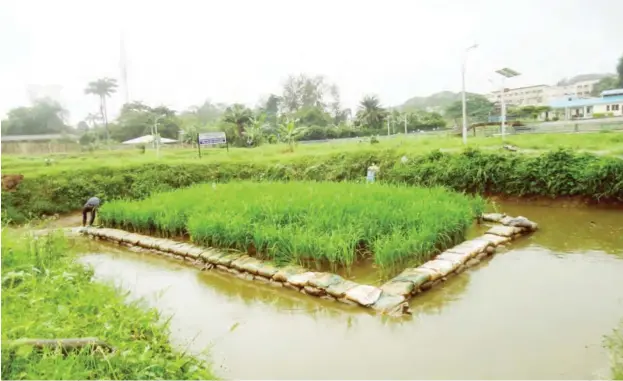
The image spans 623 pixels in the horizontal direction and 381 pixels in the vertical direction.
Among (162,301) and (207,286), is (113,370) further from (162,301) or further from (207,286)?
(207,286)

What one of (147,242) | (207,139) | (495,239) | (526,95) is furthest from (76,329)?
(526,95)

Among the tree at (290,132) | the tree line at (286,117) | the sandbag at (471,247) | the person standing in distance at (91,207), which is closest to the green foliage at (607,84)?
the sandbag at (471,247)

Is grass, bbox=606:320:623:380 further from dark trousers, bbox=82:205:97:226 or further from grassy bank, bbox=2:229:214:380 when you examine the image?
dark trousers, bbox=82:205:97:226

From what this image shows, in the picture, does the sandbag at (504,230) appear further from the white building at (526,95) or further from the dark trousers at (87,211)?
the dark trousers at (87,211)

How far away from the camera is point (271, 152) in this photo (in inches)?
293

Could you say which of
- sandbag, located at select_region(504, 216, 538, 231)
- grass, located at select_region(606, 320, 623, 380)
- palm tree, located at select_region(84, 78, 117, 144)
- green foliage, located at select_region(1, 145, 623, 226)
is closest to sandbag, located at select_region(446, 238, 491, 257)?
sandbag, located at select_region(504, 216, 538, 231)

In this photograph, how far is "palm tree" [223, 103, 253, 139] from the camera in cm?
899

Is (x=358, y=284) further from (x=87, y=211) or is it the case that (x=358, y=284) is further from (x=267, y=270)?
(x=87, y=211)

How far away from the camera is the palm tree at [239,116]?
899 cm

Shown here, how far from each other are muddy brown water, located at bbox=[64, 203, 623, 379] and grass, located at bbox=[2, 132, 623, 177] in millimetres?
1219

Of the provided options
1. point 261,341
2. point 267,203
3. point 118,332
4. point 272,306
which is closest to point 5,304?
point 118,332

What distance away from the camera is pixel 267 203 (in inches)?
140

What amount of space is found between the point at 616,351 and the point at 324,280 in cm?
134

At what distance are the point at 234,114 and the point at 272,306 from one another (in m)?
7.23
